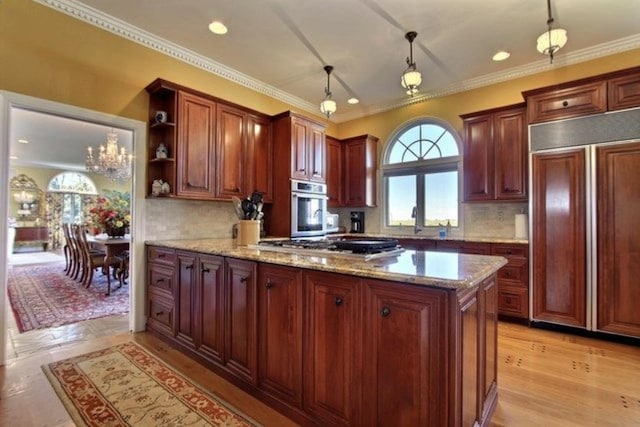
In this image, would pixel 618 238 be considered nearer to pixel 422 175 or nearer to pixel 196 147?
pixel 422 175

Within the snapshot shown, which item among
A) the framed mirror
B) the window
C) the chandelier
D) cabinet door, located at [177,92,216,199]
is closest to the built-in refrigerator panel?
the window

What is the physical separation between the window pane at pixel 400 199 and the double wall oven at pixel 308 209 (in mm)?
1344

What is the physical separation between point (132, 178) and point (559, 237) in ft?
15.2

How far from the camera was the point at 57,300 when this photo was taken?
4309 millimetres

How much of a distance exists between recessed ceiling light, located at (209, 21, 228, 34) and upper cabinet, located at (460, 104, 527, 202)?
3166mm

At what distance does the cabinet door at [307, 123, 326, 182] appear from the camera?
14.2ft

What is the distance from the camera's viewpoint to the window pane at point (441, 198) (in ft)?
14.8

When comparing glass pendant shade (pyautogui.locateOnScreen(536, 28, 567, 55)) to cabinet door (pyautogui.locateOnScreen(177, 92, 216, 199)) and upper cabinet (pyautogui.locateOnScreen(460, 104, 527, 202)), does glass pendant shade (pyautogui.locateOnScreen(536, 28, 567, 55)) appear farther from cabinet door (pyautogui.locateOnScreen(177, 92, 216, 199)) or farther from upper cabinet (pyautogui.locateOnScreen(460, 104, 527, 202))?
cabinet door (pyautogui.locateOnScreen(177, 92, 216, 199))

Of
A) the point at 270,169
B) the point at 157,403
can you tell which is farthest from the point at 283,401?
the point at 270,169

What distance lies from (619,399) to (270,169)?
3921 millimetres

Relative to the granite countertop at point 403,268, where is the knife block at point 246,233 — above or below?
above

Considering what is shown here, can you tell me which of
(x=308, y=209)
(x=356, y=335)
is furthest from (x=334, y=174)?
(x=356, y=335)

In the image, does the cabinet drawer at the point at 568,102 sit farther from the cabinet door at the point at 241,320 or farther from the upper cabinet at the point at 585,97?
the cabinet door at the point at 241,320

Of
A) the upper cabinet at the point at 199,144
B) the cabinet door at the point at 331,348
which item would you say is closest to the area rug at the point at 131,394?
the cabinet door at the point at 331,348
